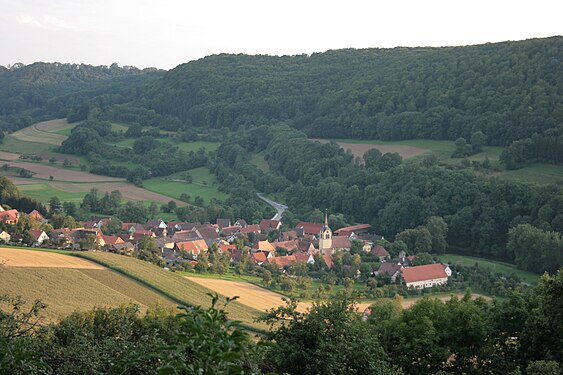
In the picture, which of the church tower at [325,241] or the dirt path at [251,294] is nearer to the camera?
the dirt path at [251,294]

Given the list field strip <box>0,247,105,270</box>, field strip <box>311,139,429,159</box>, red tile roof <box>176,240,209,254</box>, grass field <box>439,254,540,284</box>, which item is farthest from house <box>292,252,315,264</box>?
field strip <box>311,139,429,159</box>

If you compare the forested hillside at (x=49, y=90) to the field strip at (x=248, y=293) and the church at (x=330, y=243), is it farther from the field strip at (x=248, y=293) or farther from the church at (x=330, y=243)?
the field strip at (x=248, y=293)

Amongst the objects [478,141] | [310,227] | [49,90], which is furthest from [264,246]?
[49,90]

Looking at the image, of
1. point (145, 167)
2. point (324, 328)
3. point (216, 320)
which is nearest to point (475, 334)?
point (324, 328)

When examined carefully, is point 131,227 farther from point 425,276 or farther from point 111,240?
point 425,276

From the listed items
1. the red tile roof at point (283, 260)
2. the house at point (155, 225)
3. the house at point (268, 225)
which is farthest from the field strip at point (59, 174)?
the red tile roof at point (283, 260)

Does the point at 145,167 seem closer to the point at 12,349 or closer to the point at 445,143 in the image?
the point at 445,143
